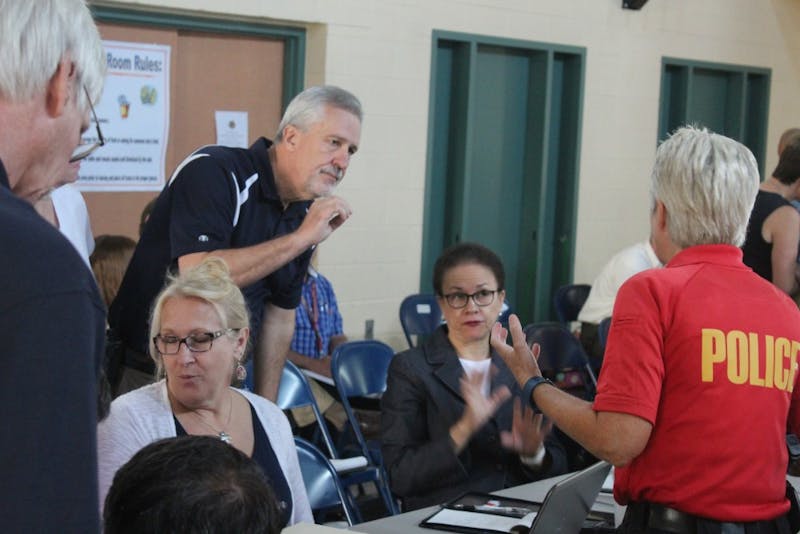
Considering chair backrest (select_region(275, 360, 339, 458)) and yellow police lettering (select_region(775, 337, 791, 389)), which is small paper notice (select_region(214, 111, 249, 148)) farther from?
yellow police lettering (select_region(775, 337, 791, 389))

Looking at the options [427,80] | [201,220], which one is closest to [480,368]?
[201,220]

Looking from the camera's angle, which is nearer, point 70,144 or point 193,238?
point 70,144

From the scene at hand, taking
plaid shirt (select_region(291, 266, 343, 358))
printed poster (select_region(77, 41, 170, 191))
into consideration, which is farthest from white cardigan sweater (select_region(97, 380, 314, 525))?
printed poster (select_region(77, 41, 170, 191))

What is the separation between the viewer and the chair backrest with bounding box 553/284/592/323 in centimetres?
638

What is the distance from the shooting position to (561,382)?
4742 mm

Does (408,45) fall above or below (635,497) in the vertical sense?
above

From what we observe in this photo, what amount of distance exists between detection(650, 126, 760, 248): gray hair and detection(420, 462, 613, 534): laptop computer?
1.75ft

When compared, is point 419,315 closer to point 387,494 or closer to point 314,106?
point 387,494

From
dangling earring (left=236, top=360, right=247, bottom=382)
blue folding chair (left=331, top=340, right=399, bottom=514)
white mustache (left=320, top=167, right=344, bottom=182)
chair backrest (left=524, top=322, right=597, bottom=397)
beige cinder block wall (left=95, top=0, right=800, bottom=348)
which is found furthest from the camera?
beige cinder block wall (left=95, top=0, right=800, bottom=348)

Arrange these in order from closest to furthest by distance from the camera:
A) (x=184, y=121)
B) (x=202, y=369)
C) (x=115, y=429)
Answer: (x=115, y=429), (x=202, y=369), (x=184, y=121)

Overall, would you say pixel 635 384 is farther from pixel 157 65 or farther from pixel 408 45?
pixel 408 45

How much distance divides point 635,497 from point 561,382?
2.56m

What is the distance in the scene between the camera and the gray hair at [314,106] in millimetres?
3178

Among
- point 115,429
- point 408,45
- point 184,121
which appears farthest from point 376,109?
point 115,429
